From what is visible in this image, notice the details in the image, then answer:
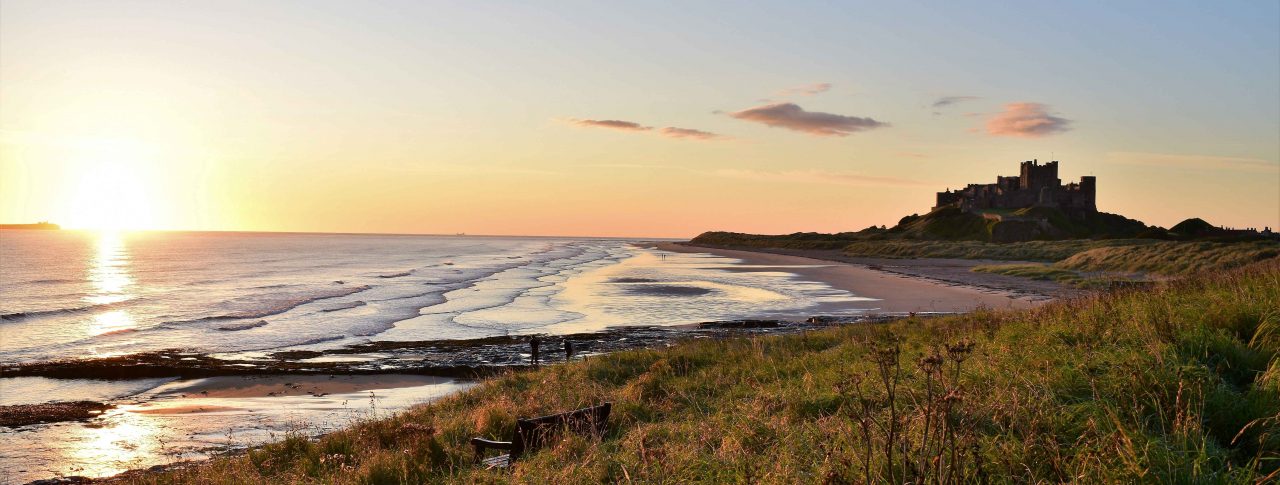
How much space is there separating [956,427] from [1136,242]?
82.4 m

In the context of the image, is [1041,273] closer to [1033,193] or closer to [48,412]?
[48,412]

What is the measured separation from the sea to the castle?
388 feet

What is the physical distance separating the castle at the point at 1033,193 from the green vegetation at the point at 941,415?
160 meters

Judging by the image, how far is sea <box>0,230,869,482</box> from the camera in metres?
14.9

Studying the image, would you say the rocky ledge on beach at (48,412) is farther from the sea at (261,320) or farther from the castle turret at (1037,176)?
the castle turret at (1037,176)

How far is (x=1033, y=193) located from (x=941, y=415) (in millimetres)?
173278

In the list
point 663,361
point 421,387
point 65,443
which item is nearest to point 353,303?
point 421,387

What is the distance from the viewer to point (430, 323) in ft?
109

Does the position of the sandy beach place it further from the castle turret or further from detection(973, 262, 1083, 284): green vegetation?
the castle turret

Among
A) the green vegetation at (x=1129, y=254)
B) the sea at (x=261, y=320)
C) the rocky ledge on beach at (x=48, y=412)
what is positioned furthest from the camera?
the green vegetation at (x=1129, y=254)

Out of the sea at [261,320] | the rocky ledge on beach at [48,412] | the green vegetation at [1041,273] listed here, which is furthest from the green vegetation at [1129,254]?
the rocky ledge on beach at [48,412]

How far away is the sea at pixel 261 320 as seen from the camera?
14875mm

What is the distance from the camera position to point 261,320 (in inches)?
1406

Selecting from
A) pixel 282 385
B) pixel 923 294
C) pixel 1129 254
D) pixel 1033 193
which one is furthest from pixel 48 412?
pixel 1033 193
